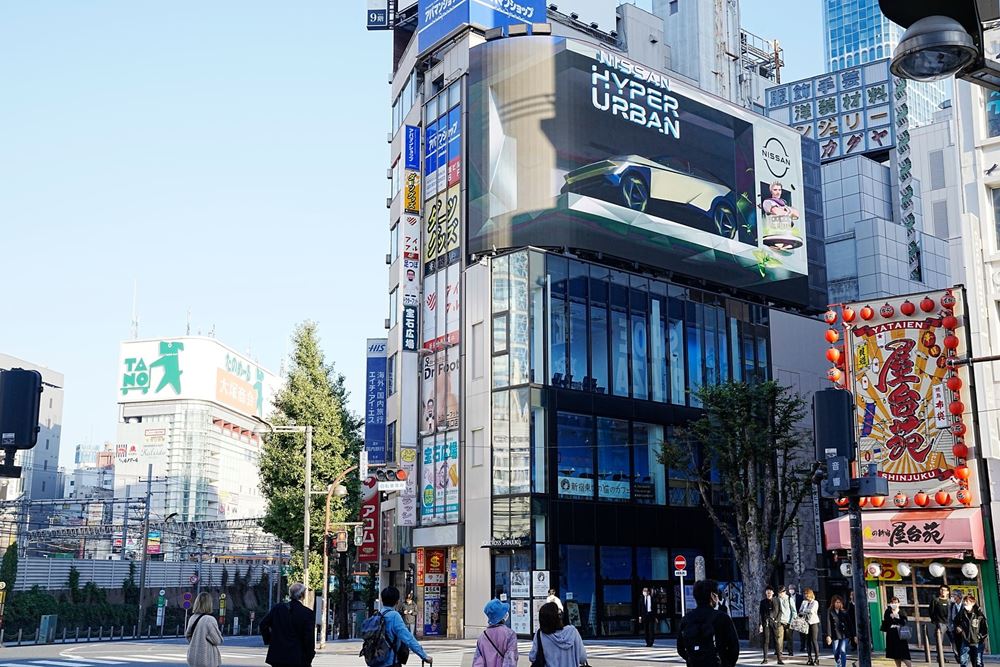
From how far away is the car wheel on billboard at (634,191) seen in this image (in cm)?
4931

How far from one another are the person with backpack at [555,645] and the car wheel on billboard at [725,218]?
4599 centimetres

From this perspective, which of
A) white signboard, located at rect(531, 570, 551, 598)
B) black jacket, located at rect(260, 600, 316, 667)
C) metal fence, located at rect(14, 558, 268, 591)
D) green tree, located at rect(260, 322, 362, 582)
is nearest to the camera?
black jacket, located at rect(260, 600, 316, 667)

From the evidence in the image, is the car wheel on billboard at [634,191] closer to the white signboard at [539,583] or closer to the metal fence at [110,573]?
the white signboard at [539,583]

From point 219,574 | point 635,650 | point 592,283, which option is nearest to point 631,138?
point 592,283

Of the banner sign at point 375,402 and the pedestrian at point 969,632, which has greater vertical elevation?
the banner sign at point 375,402

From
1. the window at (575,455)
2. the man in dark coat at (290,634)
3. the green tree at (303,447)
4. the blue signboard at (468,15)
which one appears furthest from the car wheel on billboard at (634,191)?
the man in dark coat at (290,634)

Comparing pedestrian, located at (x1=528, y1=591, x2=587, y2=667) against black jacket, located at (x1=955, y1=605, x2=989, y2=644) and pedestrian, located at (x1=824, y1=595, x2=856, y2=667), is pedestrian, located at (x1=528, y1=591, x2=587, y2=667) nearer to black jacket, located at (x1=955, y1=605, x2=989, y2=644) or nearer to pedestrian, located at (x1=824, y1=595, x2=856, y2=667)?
pedestrian, located at (x1=824, y1=595, x2=856, y2=667)

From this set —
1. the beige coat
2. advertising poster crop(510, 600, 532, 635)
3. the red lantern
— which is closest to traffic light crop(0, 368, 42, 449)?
the beige coat

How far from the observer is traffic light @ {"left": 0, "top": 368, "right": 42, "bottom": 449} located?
7332mm

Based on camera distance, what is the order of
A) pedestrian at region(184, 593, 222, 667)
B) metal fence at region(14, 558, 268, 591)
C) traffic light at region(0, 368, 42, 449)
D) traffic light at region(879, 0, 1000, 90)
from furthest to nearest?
metal fence at region(14, 558, 268, 591) < pedestrian at region(184, 593, 222, 667) < traffic light at region(0, 368, 42, 449) < traffic light at region(879, 0, 1000, 90)

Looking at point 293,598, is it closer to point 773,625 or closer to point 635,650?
point 773,625

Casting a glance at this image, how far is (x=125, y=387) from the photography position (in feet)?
442

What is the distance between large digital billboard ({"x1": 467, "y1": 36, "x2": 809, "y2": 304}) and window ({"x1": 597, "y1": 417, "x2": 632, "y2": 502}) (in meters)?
7.95

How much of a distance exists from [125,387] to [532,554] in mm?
104314
